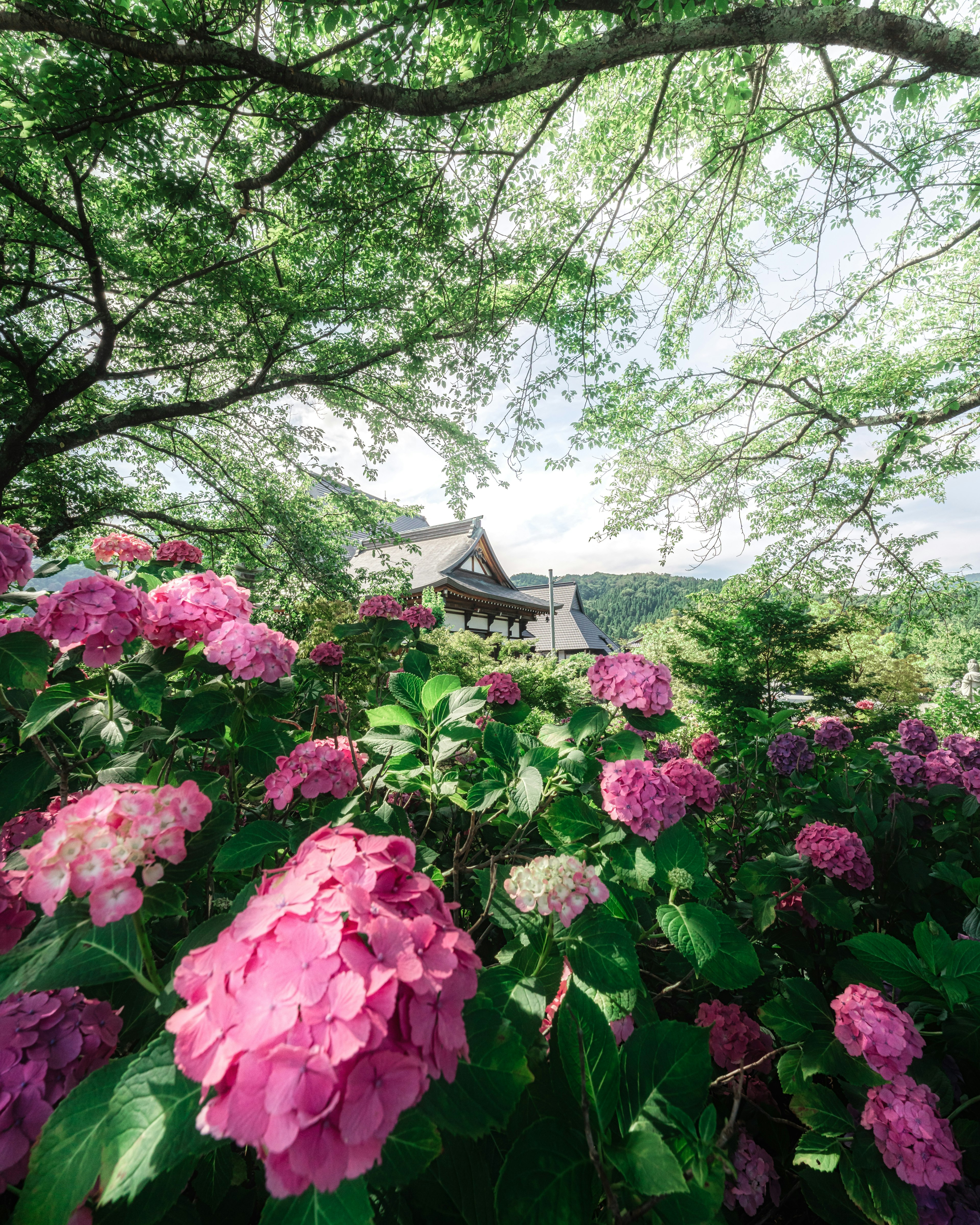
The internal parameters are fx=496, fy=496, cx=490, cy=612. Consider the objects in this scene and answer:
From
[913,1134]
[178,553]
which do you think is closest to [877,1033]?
[913,1134]

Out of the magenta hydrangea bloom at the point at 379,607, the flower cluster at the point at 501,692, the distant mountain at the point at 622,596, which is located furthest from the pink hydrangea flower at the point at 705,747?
the distant mountain at the point at 622,596

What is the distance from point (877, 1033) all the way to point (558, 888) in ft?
2.02

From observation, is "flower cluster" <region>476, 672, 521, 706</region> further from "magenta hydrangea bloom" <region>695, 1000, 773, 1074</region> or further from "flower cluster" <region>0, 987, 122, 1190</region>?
"flower cluster" <region>0, 987, 122, 1190</region>

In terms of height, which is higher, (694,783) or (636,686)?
(636,686)

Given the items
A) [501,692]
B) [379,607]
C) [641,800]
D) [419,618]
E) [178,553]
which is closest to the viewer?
[641,800]

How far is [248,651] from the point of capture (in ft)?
3.47

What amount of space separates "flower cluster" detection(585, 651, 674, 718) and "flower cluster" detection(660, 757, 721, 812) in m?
0.25

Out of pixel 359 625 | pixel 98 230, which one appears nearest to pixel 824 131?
pixel 359 625

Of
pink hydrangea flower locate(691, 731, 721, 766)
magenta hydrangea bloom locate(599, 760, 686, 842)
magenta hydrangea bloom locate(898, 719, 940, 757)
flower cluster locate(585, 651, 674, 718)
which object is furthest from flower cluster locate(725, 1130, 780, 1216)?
magenta hydrangea bloom locate(898, 719, 940, 757)

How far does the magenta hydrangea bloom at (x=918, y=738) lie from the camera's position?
7.00 feet

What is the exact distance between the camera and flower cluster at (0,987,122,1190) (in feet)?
1.67

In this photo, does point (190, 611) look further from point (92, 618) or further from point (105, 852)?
point (105, 852)

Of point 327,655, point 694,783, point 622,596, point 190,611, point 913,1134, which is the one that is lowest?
point 622,596

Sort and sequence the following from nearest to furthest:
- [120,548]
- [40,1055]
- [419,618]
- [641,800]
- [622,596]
→ 1. [40,1055]
2. [641,800]
3. [120,548]
4. [419,618]
5. [622,596]
